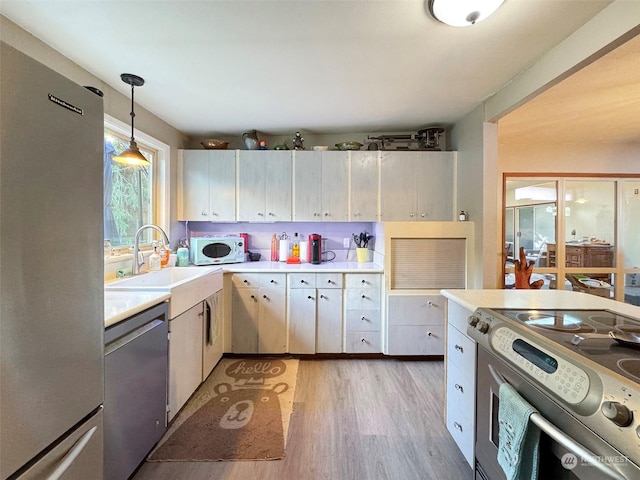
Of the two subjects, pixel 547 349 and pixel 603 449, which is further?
pixel 547 349

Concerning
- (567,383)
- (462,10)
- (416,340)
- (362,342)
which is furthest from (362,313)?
(462,10)

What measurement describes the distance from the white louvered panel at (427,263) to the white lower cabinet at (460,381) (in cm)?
108

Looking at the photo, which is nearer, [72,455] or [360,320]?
[72,455]

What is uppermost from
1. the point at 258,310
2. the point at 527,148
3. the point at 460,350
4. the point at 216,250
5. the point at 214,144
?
the point at 527,148

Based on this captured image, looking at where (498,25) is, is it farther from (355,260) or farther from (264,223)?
(264,223)

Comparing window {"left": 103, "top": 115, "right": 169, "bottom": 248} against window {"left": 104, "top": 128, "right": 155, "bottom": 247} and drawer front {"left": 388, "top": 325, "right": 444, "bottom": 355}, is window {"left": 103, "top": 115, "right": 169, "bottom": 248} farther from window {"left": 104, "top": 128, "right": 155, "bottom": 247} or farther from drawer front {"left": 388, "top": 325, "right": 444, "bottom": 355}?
drawer front {"left": 388, "top": 325, "right": 444, "bottom": 355}

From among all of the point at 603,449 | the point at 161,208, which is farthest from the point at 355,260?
the point at 603,449

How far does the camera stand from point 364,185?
10.2 ft

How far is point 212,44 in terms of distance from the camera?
1.68m

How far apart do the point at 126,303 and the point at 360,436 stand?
5.23 ft

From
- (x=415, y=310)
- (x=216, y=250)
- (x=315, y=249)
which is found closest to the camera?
(x=415, y=310)

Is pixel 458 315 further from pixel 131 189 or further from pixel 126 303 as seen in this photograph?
pixel 131 189

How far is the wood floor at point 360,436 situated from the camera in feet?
5.07

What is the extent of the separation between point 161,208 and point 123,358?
1991 millimetres
